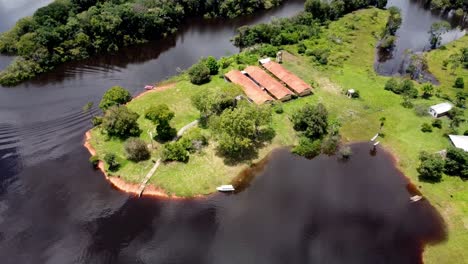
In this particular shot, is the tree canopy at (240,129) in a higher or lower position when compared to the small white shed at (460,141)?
higher

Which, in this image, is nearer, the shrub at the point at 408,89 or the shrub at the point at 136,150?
the shrub at the point at 136,150

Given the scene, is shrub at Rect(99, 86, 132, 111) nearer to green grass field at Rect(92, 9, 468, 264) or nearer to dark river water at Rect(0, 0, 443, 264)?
green grass field at Rect(92, 9, 468, 264)

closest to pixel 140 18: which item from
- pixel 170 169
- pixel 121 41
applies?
pixel 121 41

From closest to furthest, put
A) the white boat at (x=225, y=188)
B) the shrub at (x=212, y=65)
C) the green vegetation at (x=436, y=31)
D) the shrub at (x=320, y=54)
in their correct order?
the white boat at (x=225, y=188) → the shrub at (x=212, y=65) → the shrub at (x=320, y=54) → the green vegetation at (x=436, y=31)

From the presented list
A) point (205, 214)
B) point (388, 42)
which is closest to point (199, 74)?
point (205, 214)

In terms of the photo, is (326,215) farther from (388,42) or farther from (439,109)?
(388,42)

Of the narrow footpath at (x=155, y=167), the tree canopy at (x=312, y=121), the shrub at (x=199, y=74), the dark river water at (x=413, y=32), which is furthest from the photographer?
the dark river water at (x=413, y=32)

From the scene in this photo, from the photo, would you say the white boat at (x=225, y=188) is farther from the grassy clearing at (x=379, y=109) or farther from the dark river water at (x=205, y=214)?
the grassy clearing at (x=379, y=109)

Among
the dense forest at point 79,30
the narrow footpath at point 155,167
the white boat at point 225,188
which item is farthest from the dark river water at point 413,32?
the dense forest at point 79,30
